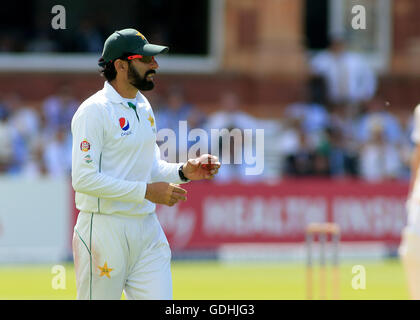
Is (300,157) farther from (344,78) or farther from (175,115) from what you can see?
(344,78)


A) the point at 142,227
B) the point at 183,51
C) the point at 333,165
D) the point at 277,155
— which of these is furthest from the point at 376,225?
the point at 142,227

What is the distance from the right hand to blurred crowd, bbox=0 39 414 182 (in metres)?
8.70

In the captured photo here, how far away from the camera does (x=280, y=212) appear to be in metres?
17.2

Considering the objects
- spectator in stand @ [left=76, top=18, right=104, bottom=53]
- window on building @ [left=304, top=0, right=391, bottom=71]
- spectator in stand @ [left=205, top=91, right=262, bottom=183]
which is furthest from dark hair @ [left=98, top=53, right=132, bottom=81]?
window on building @ [left=304, top=0, right=391, bottom=71]

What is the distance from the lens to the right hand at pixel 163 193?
615 cm

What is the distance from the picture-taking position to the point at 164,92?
21.2 m

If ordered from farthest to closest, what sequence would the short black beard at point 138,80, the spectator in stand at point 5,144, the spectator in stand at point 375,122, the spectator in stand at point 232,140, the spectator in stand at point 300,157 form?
1. the spectator in stand at point 375,122
2. the spectator in stand at point 300,157
3. the spectator in stand at point 5,144
4. the spectator in stand at point 232,140
5. the short black beard at point 138,80

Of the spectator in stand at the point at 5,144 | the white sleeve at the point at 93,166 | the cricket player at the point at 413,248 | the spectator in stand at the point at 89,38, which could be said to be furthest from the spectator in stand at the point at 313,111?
the white sleeve at the point at 93,166

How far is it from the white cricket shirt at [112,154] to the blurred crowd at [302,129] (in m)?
8.53

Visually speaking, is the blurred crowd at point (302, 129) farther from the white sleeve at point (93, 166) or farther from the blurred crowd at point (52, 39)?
the white sleeve at point (93, 166)

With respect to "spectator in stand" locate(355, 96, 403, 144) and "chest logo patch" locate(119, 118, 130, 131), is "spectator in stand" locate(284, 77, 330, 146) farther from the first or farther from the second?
"chest logo patch" locate(119, 118, 130, 131)

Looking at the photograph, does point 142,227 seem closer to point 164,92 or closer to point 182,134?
point 182,134
